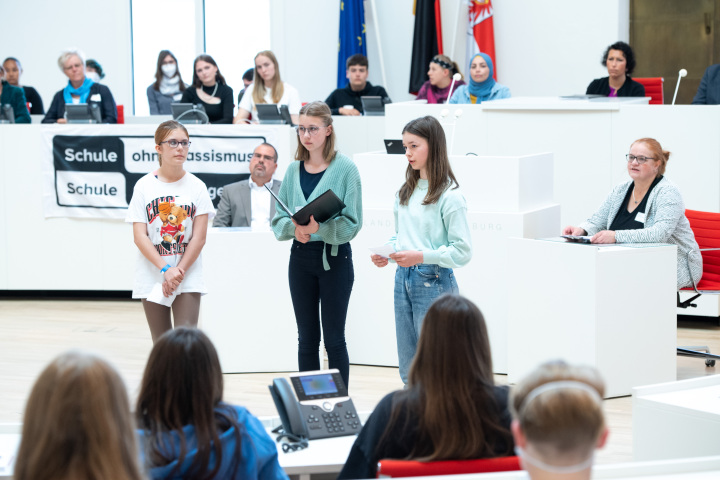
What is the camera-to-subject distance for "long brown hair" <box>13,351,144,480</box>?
139 cm

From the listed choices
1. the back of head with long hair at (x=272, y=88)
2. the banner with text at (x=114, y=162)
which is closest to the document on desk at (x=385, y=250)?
the banner with text at (x=114, y=162)

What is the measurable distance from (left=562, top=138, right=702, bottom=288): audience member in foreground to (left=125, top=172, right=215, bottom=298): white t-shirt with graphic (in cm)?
Result: 203

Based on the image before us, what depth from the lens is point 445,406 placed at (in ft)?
7.08

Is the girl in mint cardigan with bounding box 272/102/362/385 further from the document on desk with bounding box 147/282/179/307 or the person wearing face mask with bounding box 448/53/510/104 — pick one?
the person wearing face mask with bounding box 448/53/510/104

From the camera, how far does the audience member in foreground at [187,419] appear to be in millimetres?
1981

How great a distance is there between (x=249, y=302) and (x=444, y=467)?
344 centimetres

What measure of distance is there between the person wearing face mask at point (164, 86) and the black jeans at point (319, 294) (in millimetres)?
5466

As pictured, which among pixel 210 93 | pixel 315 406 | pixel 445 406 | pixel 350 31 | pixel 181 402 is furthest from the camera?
pixel 350 31

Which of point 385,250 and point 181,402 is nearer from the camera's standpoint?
point 181,402

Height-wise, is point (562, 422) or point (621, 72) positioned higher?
point (621, 72)

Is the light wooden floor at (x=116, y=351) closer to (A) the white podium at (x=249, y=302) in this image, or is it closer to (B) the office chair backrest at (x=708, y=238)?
(A) the white podium at (x=249, y=302)

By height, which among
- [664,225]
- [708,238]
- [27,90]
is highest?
[27,90]

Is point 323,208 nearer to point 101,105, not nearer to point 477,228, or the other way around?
point 477,228

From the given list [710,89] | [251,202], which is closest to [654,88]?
[710,89]
